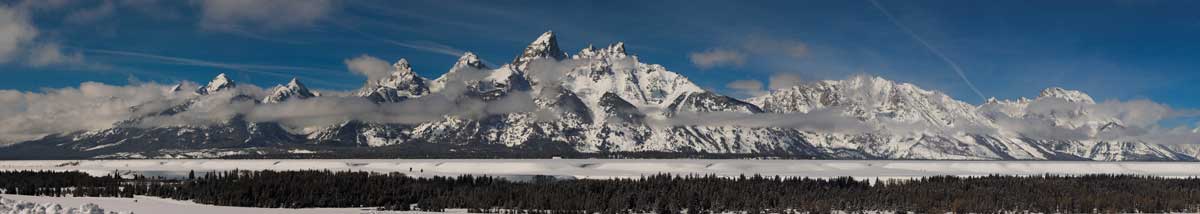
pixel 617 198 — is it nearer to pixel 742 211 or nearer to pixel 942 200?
pixel 742 211

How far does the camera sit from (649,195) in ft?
484

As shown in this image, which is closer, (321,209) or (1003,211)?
(321,209)

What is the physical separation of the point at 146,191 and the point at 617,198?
250ft

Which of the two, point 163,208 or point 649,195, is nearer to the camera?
point 163,208

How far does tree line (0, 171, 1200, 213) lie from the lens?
135250 millimetres

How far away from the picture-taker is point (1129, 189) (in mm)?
181500

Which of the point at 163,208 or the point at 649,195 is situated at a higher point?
the point at 649,195

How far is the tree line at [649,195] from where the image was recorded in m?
135

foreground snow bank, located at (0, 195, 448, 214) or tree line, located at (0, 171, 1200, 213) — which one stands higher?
tree line, located at (0, 171, 1200, 213)

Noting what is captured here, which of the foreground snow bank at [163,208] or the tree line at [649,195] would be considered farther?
the tree line at [649,195]

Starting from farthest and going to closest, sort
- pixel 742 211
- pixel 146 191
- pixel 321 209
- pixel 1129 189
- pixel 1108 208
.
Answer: pixel 1129 189 < pixel 146 191 < pixel 1108 208 < pixel 742 211 < pixel 321 209

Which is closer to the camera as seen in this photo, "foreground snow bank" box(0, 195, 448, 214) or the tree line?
"foreground snow bank" box(0, 195, 448, 214)

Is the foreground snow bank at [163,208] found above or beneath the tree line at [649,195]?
beneath

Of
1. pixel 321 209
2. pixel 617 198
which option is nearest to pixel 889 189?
pixel 617 198
